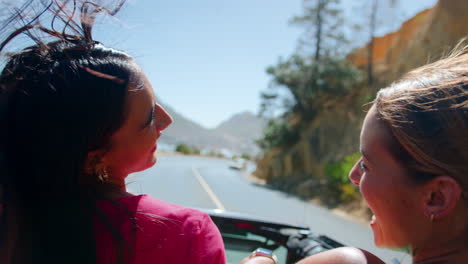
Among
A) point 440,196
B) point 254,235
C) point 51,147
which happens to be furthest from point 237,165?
point 440,196

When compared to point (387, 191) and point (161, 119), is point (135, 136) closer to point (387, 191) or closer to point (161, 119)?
point (161, 119)

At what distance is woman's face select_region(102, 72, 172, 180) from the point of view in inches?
42.4

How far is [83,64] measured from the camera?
3.35 feet

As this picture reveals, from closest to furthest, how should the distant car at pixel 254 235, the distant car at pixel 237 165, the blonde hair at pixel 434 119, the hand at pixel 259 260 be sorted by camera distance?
the blonde hair at pixel 434 119
the hand at pixel 259 260
the distant car at pixel 254 235
the distant car at pixel 237 165

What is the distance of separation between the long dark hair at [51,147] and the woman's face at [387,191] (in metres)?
0.76

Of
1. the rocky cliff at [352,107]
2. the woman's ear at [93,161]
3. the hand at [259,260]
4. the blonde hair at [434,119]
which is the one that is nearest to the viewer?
the blonde hair at [434,119]

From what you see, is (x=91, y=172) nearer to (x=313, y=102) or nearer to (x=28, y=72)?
(x=28, y=72)

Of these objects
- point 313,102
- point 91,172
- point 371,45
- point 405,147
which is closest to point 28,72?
point 91,172

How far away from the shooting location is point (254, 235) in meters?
2.44

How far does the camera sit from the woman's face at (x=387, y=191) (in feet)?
2.83

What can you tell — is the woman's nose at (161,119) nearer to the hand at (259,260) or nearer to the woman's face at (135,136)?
the woman's face at (135,136)

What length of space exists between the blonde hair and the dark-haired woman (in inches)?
24.6

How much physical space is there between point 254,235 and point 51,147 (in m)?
1.78

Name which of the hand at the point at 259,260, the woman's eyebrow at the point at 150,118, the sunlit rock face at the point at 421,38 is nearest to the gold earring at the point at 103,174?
the woman's eyebrow at the point at 150,118
